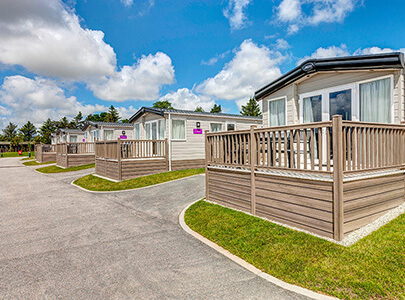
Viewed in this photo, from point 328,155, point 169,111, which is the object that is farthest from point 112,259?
point 169,111

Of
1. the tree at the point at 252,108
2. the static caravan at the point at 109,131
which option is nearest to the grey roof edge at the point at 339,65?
the static caravan at the point at 109,131

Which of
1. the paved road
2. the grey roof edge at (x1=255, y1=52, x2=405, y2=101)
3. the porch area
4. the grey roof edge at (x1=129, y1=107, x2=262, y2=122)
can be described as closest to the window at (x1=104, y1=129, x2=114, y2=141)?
the porch area

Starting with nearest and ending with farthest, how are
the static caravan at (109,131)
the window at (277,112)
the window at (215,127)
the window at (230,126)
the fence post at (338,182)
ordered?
the fence post at (338,182) → the window at (277,112) → the window at (215,127) → the window at (230,126) → the static caravan at (109,131)

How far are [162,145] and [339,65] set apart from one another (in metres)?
9.14

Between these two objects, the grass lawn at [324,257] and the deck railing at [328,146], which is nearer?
the grass lawn at [324,257]

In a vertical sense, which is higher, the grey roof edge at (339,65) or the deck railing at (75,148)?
the grey roof edge at (339,65)

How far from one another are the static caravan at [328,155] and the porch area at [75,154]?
14.9 meters

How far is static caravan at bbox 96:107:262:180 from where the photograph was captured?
1139 cm

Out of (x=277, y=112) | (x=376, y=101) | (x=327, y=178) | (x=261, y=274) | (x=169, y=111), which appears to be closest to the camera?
(x=261, y=274)

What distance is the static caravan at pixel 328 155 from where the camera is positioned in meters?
3.88

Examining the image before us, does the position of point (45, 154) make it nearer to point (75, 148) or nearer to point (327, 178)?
point (75, 148)

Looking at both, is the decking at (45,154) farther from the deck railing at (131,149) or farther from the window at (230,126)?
the window at (230,126)

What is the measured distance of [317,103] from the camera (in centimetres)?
727

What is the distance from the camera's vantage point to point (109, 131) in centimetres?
2181
